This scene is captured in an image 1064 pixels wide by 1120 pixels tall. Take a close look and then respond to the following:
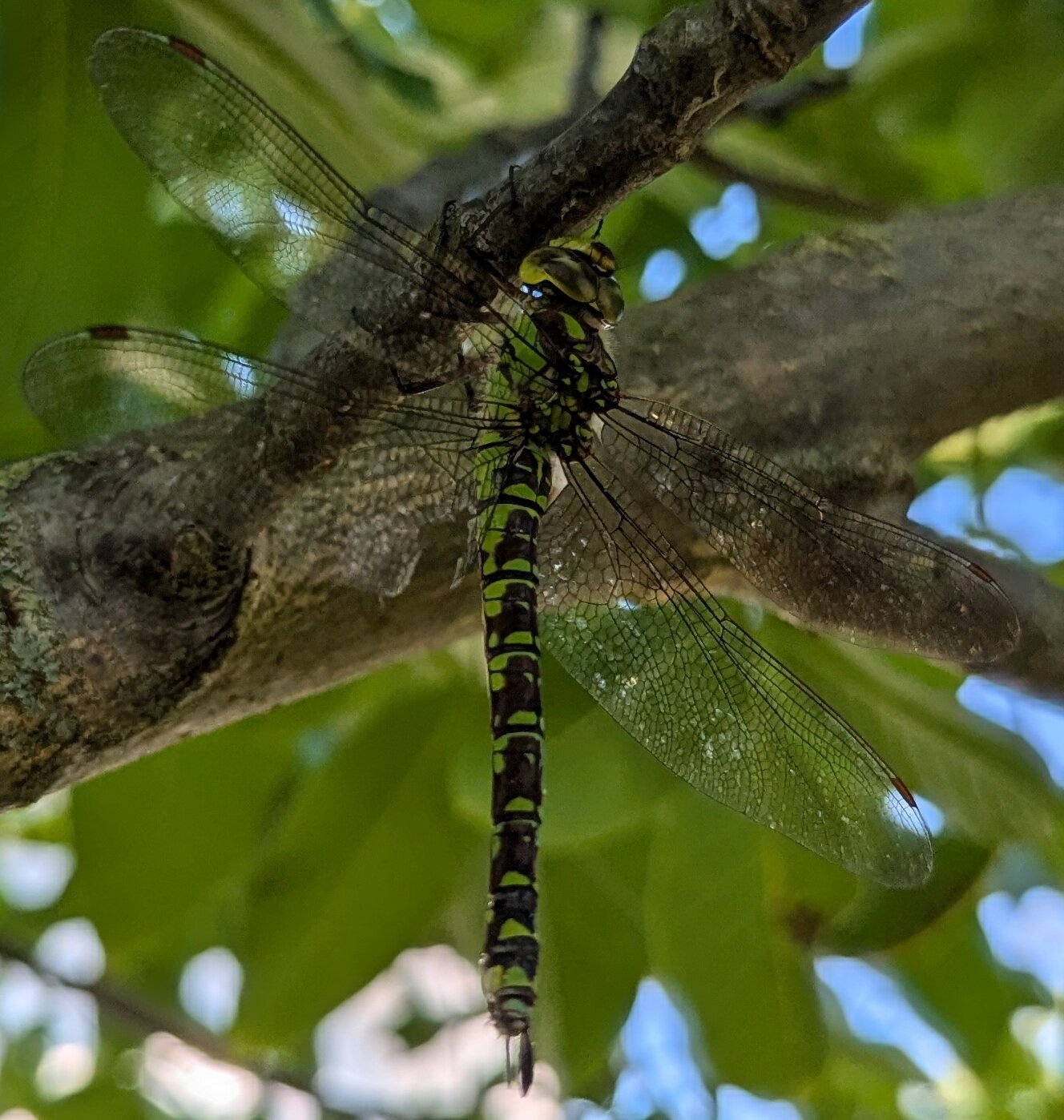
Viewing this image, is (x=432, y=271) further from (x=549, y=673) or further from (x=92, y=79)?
(x=549, y=673)

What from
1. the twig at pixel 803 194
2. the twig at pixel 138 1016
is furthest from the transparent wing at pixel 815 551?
the twig at pixel 138 1016

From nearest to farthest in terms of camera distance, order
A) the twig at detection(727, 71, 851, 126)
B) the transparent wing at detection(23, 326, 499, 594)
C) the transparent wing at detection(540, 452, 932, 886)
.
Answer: the transparent wing at detection(23, 326, 499, 594), the transparent wing at detection(540, 452, 932, 886), the twig at detection(727, 71, 851, 126)

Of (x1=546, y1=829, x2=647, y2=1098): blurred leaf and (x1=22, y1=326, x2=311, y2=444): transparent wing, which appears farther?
(x1=546, y1=829, x2=647, y2=1098): blurred leaf

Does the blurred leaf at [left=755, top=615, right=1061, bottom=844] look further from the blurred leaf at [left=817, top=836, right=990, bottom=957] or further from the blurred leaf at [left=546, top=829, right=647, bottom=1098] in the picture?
the blurred leaf at [left=546, top=829, right=647, bottom=1098]

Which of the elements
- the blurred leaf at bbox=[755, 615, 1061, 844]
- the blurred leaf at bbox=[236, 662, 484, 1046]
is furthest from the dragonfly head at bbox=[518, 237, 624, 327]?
the blurred leaf at bbox=[236, 662, 484, 1046]

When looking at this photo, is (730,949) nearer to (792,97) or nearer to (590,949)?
(590,949)

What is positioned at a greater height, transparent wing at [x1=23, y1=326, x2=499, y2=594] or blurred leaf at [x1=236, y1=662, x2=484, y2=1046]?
transparent wing at [x1=23, y1=326, x2=499, y2=594]

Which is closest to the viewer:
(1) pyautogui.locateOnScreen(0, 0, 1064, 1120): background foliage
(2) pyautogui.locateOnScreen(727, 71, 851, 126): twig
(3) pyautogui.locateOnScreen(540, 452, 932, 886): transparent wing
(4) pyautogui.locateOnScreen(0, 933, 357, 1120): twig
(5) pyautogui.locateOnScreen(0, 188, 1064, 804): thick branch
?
(5) pyautogui.locateOnScreen(0, 188, 1064, 804): thick branch
